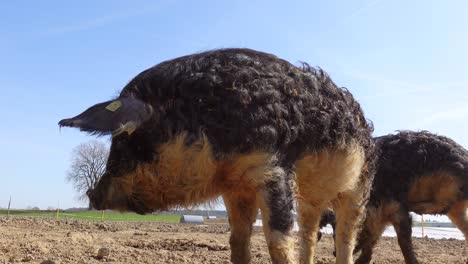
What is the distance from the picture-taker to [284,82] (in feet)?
16.4

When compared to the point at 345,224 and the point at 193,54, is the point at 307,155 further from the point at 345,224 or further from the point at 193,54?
the point at 345,224

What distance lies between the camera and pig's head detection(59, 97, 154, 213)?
4.14 metres

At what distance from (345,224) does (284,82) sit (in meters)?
2.69

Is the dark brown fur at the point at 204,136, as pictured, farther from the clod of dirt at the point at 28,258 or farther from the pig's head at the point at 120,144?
the clod of dirt at the point at 28,258

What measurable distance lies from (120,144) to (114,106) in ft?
1.13

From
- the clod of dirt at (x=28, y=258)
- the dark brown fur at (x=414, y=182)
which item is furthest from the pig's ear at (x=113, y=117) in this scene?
the dark brown fur at (x=414, y=182)

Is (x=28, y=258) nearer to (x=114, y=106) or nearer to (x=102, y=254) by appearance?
(x=102, y=254)

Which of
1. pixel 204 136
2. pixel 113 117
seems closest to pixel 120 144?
pixel 113 117

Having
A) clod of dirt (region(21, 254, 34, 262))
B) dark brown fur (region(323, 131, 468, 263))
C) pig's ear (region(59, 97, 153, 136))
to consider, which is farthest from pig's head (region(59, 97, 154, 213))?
dark brown fur (region(323, 131, 468, 263))

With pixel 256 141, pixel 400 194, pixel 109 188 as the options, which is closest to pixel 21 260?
pixel 109 188

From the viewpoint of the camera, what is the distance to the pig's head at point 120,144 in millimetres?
4141

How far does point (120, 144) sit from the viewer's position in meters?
4.45

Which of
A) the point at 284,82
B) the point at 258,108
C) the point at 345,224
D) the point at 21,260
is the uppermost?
the point at 284,82

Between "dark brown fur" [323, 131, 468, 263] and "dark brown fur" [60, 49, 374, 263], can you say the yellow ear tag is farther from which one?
"dark brown fur" [323, 131, 468, 263]
